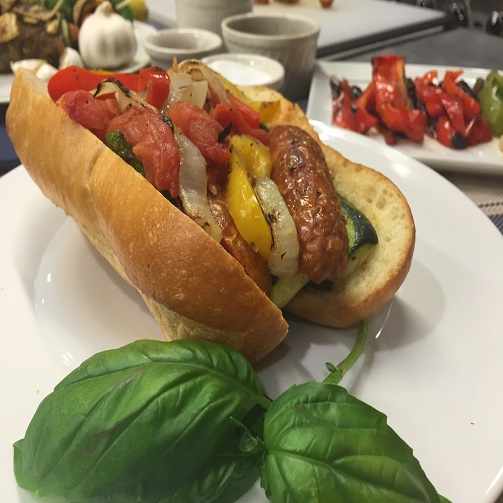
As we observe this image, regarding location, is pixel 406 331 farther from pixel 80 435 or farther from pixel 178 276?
pixel 80 435

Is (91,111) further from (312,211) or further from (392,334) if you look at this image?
(392,334)

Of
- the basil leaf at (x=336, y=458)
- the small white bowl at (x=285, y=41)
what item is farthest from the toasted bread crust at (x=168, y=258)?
the small white bowl at (x=285, y=41)

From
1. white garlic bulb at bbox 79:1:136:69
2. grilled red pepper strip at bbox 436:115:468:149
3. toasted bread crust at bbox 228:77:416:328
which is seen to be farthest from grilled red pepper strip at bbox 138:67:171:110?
white garlic bulb at bbox 79:1:136:69

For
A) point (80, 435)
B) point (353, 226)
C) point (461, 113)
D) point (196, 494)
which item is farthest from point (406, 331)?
point (461, 113)

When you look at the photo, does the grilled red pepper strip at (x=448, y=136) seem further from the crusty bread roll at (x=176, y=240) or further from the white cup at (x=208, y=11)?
the white cup at (x=208, y=11)

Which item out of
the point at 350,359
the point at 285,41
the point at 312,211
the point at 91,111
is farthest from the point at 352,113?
the point at 350,359

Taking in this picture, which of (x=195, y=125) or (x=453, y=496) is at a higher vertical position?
(x=195, y=125)

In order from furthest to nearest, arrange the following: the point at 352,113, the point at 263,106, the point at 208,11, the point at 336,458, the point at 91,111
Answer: the point at 208,11 → the point at 352,113 → the point at 263,106 → the point at 91,111 → the point at 336,458
